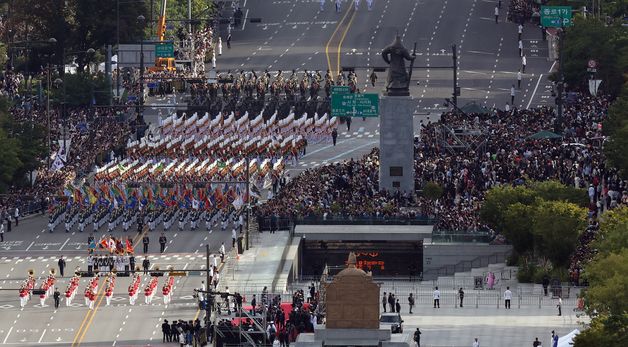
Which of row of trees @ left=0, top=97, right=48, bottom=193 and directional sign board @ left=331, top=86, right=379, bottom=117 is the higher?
directional sign board @ left=331, top=86, right=379, bottom=117

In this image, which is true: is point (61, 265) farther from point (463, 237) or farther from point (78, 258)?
point (463, 237)

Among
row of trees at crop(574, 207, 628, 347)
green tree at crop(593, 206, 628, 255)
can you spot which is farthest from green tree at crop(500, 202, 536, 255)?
green tree at crop(593, 206, 628, 255)

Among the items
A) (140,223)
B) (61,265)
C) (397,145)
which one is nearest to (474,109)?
(397,145)

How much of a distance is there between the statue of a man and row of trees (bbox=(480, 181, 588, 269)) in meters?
13.7

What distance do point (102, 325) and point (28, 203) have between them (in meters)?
35.2

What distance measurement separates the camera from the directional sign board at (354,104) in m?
183

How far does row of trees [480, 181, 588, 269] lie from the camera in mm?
141125

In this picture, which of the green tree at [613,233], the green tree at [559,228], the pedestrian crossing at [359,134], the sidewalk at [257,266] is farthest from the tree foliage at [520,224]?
the pedestrian crossing at [359,134]

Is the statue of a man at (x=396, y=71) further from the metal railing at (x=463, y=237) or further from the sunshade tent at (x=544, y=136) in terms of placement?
the metal railing at (x=463, y=237)

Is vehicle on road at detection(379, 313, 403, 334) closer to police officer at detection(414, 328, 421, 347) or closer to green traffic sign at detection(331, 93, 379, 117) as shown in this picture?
police officer at detection(414, 328, 421, 347)

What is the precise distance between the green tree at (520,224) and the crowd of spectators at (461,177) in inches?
205

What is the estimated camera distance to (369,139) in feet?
631

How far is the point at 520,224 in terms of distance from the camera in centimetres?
14538

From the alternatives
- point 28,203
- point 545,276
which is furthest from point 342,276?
point 28,203
